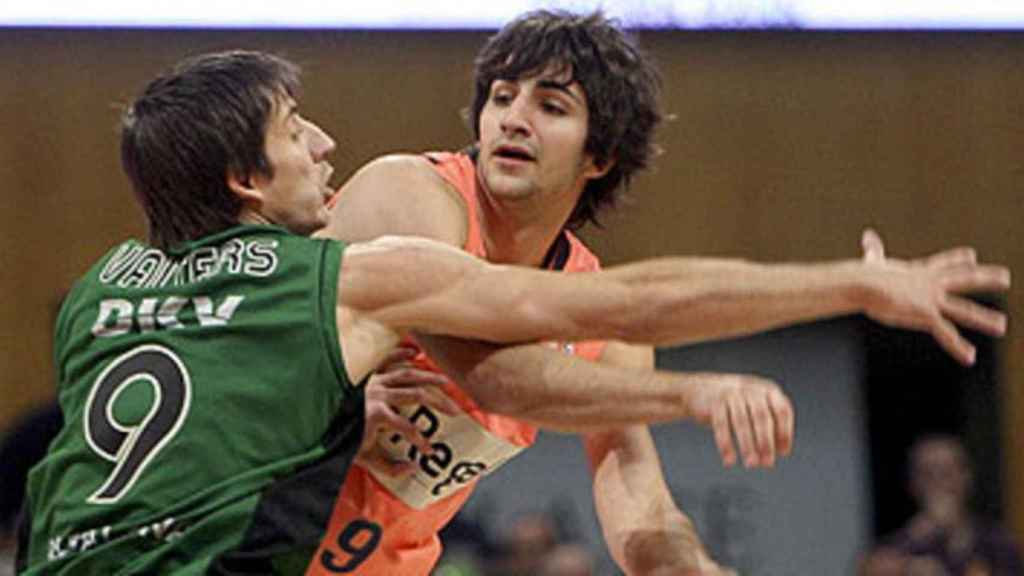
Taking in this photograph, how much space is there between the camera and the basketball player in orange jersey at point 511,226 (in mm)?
4180

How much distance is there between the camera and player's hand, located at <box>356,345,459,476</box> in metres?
4.09

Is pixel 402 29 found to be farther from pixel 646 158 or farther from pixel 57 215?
pixel 646 158

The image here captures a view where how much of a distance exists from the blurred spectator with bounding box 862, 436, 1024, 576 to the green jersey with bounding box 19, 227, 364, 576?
4.72 metres

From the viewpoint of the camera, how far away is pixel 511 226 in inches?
174

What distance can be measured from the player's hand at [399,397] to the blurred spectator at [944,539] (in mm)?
3947

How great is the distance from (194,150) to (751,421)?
1.10 m

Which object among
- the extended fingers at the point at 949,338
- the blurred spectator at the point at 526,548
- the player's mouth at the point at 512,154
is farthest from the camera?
the blurred spectator at the point at 526,548

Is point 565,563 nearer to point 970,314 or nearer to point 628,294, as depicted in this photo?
point 628,294

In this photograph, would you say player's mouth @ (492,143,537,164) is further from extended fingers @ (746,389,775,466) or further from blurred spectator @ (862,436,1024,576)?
blurred spectator @ (862,436,1024,576)

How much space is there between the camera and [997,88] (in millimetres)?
9008

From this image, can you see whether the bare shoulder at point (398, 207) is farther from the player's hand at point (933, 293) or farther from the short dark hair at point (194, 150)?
the player's hand at point (933, 293)

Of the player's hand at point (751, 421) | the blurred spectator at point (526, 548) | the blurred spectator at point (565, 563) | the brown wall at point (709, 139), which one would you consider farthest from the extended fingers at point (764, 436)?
the brown wall at point (709, 139)

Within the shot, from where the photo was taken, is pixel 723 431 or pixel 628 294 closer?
pixel 723 431

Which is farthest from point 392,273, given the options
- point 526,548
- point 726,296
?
point 526,548
